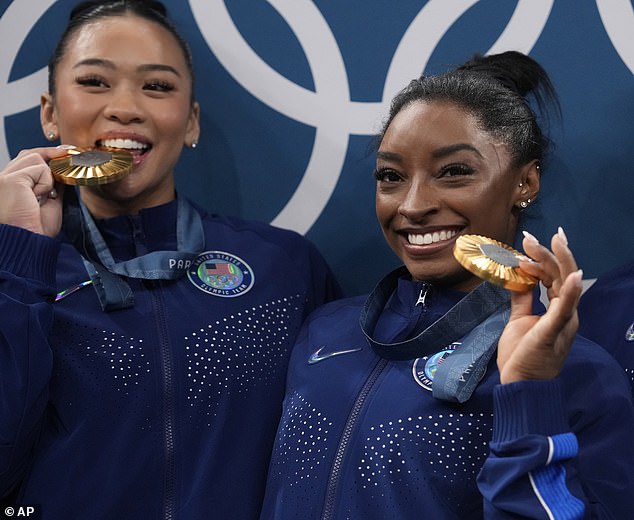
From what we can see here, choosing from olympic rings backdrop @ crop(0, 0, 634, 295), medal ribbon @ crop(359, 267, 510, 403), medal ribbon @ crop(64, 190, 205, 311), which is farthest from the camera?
olympic rings backdrop @ crop(0, 0, 634, 295)

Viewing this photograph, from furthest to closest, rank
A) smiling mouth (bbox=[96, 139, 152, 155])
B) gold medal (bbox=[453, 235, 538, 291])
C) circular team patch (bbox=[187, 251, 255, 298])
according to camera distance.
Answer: smiling mouth (bbox=[96, 139, 152, 155]) < circular team patch (bbox=[187, 251, 255, 298]) < gold medal (bbox=[453, 235, 538, 291])

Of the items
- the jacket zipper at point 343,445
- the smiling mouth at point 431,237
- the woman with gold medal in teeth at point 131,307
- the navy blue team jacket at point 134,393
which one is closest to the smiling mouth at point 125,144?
the woman with gold medal in teeth at point 131,307

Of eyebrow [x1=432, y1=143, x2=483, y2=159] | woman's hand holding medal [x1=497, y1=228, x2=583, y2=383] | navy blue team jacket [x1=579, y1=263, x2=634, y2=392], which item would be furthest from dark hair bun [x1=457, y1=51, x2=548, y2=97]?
woman's hand holding medal [x1=497, y1=228, x2=583, y2=383]

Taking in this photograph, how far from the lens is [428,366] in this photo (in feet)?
7.23

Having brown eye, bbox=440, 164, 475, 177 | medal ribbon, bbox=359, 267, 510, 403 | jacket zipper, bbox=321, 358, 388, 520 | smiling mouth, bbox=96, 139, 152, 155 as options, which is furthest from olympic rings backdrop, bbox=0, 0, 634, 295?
jacket zipper, bbox=321, 358, 388, 520

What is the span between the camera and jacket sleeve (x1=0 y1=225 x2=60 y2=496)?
2260mm

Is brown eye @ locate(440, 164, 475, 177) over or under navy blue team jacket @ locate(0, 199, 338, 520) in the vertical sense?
over

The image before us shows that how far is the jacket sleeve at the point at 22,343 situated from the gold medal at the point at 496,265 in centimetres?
90

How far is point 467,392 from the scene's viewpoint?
206 centimetres

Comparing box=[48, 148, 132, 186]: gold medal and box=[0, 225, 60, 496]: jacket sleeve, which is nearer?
box=[0, 225, 60, 496]: jacket sleeve

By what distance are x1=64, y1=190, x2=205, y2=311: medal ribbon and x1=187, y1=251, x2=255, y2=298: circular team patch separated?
0.03m

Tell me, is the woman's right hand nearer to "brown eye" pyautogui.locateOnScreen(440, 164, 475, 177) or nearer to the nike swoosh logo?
the nike swoosh logo

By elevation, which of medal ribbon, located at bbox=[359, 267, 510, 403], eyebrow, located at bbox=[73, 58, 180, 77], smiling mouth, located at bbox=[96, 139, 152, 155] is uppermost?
eyebrow, located at bbox=[73, 58, 180, 77]

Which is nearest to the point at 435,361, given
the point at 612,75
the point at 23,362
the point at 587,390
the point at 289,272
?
the point at 587,390
